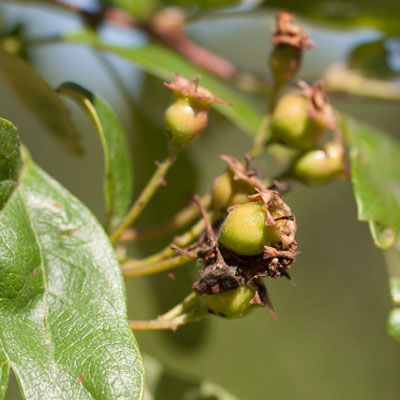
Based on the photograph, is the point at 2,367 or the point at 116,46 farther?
the point at 116,46

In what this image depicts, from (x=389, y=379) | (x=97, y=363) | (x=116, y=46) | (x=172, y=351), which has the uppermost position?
Result: (x=116, y=46)

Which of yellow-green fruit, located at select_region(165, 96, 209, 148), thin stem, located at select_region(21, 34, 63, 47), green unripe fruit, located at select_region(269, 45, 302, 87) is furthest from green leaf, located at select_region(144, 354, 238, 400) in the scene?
thin stem, located at select_region(21, 34, 63, 47)

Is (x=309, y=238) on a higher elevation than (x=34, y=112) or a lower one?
lower

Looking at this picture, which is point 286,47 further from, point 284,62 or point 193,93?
point 193,93

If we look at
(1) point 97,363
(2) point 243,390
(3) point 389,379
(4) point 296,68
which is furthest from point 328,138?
(1) point 97,363

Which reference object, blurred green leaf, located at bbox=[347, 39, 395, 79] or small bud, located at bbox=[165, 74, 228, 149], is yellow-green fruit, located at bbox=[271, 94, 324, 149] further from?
blurred green leaf, located at bbox=[347, 39, 395, 79]

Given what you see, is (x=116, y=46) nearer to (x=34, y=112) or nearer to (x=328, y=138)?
(x=34, y=112)
